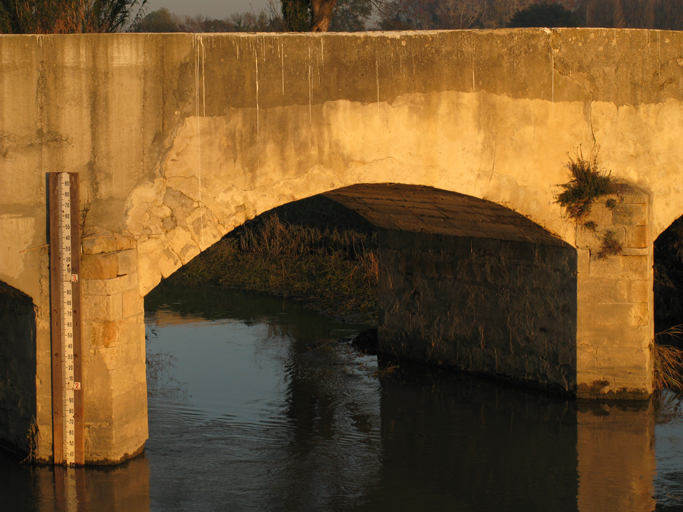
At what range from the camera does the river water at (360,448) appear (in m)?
5.65

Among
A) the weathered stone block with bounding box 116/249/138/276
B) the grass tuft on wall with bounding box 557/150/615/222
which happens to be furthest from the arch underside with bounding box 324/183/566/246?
the weathered stone block with bounding box 116/249/138/276

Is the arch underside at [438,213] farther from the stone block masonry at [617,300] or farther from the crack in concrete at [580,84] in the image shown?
the crack in concrete at [580,84]

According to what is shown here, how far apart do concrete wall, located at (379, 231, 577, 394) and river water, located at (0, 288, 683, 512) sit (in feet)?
0.92

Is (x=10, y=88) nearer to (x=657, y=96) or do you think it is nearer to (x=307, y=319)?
(x=657, y=96)

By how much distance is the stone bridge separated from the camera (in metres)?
5.85

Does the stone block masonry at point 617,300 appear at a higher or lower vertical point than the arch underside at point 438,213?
lower

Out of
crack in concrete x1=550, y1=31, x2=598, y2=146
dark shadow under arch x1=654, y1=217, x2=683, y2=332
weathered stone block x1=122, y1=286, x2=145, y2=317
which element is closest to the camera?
weathered stone block x1=122, y1=286, x2=145, y2=317

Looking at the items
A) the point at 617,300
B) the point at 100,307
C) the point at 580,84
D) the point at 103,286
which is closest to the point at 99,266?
the point at 103,286

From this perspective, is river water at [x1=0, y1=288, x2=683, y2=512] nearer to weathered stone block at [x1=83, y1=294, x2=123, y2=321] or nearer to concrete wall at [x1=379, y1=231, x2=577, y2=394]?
concrete wall at [x1=379, y1=231, x2=577, y2=394]

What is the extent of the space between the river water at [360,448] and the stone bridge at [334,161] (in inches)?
14.9

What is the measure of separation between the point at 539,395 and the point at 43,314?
470 centimetres

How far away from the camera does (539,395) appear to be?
7.96m

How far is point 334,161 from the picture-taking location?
20.9ft

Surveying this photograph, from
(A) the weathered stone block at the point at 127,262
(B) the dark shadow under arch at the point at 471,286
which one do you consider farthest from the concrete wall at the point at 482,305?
(A) the weathered stone block at the point at 127,262
